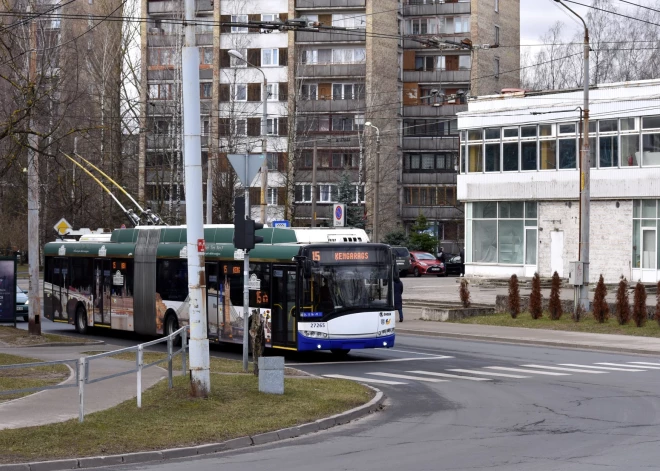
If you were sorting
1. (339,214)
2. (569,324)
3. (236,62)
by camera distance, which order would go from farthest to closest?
1. (236,62)
2. (339,214)
3. (569,324)

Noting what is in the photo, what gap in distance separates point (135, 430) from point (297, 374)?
23.9 ft

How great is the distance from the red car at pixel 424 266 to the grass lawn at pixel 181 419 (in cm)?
4942

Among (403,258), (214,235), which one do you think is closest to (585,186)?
(214,235)

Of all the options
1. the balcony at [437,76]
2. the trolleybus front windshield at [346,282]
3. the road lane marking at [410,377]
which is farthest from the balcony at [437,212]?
the road lane marking at [410,377]

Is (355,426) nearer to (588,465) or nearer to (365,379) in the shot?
(588,465)

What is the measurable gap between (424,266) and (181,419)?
177ft

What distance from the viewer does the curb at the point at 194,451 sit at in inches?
433

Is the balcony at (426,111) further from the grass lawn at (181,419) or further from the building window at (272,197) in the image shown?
the grass lawn at (181,419)

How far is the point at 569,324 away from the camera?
31.3 m

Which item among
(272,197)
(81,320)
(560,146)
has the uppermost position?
(560,146)

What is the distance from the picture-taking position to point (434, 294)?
46156 mm

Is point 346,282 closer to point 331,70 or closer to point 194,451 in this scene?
point 194,451

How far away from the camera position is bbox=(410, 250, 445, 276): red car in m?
67.1

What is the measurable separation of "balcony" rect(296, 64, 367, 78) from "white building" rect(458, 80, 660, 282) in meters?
24.9
